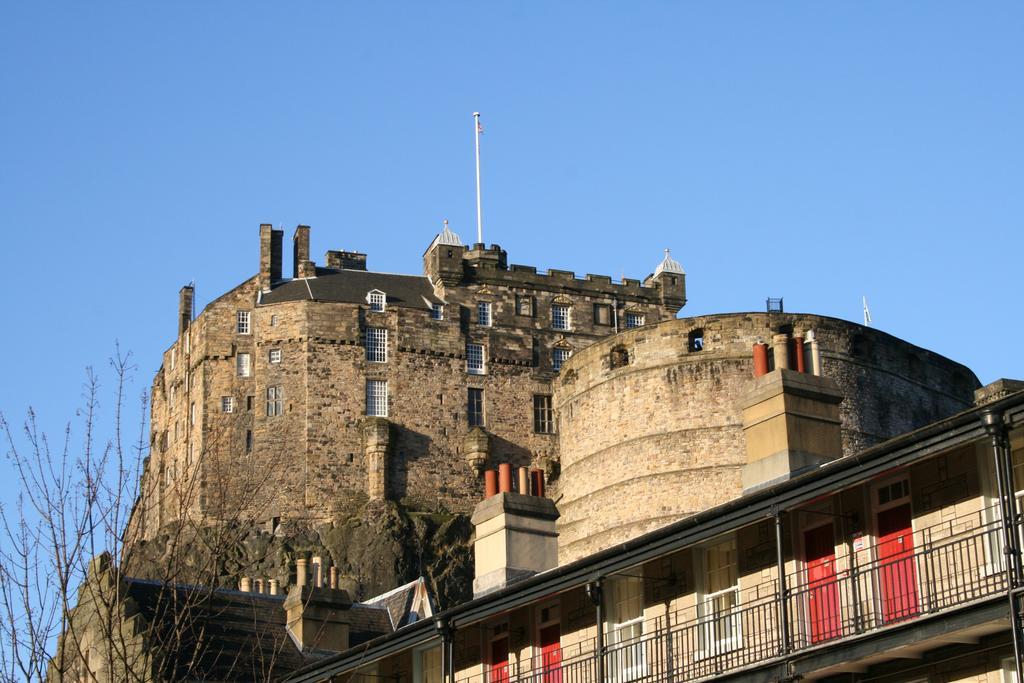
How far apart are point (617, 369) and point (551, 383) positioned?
30.4 feet

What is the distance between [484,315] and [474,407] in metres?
4.19

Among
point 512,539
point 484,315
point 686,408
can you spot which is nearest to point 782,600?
point 512,539

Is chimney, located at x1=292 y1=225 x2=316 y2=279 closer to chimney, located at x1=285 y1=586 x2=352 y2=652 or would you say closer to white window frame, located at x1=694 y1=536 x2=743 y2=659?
chimney, located at x1=285 y1=586 x2=352 y2=652

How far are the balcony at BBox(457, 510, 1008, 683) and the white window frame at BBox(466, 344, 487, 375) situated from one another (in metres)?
49.5

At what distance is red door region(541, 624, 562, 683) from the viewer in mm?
24516

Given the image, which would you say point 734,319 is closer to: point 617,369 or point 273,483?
point 617,369

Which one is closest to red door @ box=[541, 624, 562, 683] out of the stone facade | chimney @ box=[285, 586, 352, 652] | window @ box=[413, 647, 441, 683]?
window @ box=[413, 647, 441, 683]

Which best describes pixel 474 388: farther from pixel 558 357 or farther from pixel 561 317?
pixel 561 317

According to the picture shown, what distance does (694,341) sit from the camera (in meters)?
64.4

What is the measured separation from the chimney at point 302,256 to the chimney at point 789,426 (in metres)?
53.6

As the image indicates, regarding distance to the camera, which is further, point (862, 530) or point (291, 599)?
point (291, 599)

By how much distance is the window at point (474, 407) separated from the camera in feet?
241

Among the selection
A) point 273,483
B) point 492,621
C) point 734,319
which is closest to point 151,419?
point 273,483

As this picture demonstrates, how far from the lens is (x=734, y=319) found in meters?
64.2
